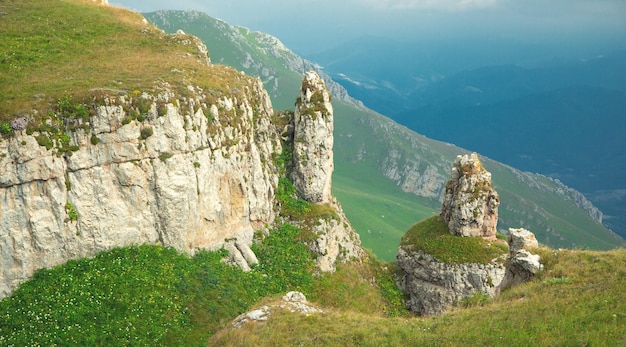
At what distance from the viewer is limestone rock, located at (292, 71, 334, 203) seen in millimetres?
42562

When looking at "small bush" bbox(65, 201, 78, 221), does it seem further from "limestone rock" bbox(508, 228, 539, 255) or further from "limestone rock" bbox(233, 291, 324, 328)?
"limestone rock" bbox(508, 228, 539, 255)

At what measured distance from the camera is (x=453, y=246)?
41.5 metres

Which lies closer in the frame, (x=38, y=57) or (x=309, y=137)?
(x=38, y=57)

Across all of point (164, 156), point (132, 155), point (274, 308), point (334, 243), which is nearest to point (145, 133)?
point (132, 155)

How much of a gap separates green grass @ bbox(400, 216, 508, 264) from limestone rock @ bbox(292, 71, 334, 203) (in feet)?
39.0

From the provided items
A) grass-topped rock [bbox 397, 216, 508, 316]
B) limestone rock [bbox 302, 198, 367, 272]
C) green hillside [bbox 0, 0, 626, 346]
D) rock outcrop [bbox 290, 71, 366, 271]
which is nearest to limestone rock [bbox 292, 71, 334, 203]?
rock outcrop [bbox 290, 71, 366, 271]

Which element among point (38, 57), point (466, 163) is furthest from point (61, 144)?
point (466, 163)

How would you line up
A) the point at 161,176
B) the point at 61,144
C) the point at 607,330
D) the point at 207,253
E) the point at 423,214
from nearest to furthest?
the point at 607,330 → the point at 61,144 → the point at 161,176 → the point at 207,253 → the point at 423,214

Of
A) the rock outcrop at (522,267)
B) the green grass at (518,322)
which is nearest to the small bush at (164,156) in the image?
the green grass at (518,322)

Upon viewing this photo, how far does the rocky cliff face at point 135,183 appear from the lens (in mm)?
24234

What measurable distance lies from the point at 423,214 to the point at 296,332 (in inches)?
6528

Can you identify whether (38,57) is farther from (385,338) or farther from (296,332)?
(385,338)

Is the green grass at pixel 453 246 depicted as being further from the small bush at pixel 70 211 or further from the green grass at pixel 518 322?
the small bush at pixel 70 211

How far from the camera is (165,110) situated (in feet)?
98.1
